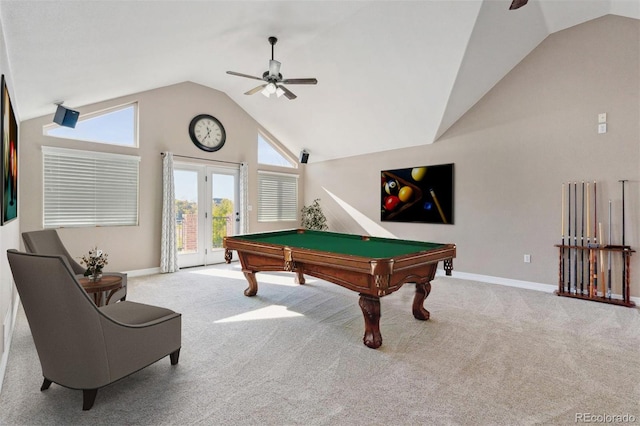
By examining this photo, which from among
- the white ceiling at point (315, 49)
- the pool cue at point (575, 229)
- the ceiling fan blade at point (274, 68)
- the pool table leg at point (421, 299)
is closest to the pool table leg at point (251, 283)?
the pool table leg at point (421, 299)

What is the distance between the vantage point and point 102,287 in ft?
9.50

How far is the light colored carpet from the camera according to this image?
1.85 meters

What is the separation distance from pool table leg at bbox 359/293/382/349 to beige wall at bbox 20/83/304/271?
4.47 metres

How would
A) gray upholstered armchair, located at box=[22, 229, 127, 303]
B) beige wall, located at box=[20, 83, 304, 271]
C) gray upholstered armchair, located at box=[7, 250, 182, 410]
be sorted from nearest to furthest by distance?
gray upholstered armchair, located at box=[7, 250, 182, 410] < gray upholstered armchair, located at box=[22, 229, 127, 303] < beige wall, located at box=[20, 83, 304, 271]

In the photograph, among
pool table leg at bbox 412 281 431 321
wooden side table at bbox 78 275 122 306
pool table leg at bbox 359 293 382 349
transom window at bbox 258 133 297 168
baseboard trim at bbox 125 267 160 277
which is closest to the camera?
pool table leg at bbox 359 293 382 349

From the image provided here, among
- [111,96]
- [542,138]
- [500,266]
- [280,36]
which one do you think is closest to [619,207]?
[542,138]

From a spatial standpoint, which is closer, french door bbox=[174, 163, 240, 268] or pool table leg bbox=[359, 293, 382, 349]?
pool table leg bbox=[359, 293, 382, 349]

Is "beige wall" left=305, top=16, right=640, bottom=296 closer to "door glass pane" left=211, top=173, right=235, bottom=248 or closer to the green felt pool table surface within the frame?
the green felt pool table surface

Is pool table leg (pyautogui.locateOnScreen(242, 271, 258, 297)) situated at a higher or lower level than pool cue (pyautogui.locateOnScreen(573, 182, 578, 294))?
lower

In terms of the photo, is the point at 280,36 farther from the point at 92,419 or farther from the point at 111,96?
the point at 92,419

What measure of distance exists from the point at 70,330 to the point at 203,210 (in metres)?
4.62

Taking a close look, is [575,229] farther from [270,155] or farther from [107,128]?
[107,128]

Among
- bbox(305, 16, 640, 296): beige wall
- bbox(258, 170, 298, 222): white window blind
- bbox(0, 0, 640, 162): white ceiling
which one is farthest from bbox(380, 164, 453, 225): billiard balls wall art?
bbox(258, 170, 298, 222): white window blind

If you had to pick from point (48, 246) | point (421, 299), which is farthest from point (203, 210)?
point (421, 299)
